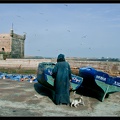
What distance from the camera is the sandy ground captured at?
7.69m

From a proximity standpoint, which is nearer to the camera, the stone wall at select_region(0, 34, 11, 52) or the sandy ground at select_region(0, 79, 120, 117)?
the sandy ground at select_region(0, 79, 120, 117)

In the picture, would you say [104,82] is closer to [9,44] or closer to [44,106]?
[44,106]

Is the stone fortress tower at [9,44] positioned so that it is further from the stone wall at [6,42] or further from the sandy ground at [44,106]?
the sandy ground at [44,106]

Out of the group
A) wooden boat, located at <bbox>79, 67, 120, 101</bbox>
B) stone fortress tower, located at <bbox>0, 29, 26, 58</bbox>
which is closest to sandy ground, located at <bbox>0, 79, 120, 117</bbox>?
wooden boat, located at <bbox>79, 67, 120, 101</bbox>

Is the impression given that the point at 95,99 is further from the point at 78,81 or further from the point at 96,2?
the point at 96,2

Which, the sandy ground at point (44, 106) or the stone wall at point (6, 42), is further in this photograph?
the stone wall at point (6, 42)

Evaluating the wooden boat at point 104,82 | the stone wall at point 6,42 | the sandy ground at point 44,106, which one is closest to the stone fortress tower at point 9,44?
the stone wall at point 6,42

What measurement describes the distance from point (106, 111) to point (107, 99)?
6.27 ft

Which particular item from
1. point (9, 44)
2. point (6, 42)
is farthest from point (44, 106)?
point (6, 42)

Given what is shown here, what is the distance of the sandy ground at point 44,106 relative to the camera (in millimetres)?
7688

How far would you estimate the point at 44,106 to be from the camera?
336 inches

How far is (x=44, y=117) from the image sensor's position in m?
7.17

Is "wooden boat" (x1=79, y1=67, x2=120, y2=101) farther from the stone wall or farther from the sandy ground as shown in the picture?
the stone wall

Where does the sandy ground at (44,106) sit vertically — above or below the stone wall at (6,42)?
below
